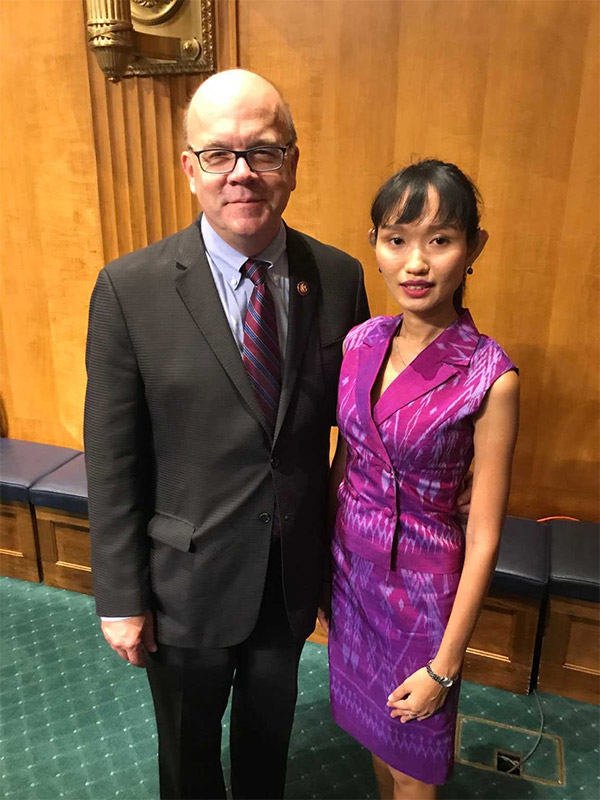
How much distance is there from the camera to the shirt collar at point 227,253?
1.28 m

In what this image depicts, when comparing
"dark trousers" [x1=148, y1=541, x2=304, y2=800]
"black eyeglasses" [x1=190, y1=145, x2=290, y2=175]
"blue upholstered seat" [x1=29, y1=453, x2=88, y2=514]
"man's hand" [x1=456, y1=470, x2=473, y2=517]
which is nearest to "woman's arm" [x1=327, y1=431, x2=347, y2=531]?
"dark trousers" [x1=148, y1=541, x2=304, y2=800]

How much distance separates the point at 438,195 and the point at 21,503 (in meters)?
2.27

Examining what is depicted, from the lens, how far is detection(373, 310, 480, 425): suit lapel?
1193mm

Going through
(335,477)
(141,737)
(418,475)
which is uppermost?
(418,475)

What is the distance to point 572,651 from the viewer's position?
217cm

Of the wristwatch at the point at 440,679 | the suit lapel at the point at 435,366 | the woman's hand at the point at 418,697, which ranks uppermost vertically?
Result: the suit lapel at the point at 435,366

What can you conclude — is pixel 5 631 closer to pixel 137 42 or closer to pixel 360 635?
pixel 360 635

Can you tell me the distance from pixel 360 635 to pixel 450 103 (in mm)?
1635

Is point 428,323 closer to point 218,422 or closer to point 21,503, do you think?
point 218,422

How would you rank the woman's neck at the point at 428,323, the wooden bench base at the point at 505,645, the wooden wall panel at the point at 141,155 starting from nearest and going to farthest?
the woman's neck at the point at 428,323 < the wooden bench base at the point at 505,645 < the wooden wall panel at the point at 141,155

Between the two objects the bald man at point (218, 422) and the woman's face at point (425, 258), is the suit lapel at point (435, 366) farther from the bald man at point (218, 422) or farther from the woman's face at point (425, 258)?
the bald man at point (218, 422)

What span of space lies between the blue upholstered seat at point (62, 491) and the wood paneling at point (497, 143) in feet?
4.41

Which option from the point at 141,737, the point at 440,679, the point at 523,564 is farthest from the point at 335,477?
the point at 141,737

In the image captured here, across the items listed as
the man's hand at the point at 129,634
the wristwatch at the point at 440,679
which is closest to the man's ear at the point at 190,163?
the man's hand at the point at 129,634
